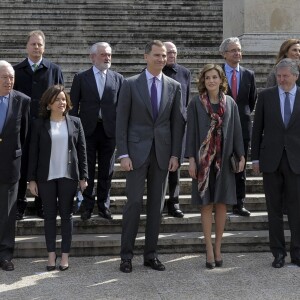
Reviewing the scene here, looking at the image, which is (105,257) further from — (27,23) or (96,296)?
(27,23)

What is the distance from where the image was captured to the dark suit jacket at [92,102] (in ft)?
23.7

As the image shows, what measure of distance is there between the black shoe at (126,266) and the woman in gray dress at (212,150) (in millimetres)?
695

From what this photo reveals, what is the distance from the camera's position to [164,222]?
23.7 ft

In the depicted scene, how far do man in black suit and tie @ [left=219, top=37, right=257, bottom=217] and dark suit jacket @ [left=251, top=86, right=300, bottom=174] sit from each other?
72cm

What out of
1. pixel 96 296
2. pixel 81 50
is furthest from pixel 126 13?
pixel 96 296

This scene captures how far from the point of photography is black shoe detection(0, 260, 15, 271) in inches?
249

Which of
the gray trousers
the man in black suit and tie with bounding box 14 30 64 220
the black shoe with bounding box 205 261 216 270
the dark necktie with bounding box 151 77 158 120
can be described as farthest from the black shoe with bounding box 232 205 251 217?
the man in black suit and tie with bounding box 14 30 64 220

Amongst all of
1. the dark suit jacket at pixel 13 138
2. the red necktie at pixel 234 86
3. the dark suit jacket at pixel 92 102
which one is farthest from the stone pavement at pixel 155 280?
the red necktie at pixel 234 86

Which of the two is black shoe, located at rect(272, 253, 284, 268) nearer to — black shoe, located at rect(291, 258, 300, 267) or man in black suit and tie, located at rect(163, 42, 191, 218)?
black shoe, located at rect(291, 258, 300, 267)

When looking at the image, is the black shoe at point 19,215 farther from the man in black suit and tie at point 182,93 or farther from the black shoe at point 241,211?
the black shoe at point 241,211

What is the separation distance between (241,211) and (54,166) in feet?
6.84

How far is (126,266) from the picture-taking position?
627 centimetres

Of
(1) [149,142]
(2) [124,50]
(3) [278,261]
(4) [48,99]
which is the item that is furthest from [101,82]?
(2) [124,50]

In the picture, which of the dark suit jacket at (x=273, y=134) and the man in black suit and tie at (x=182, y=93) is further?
the man in black suit and tie at (x=182, y=93)
